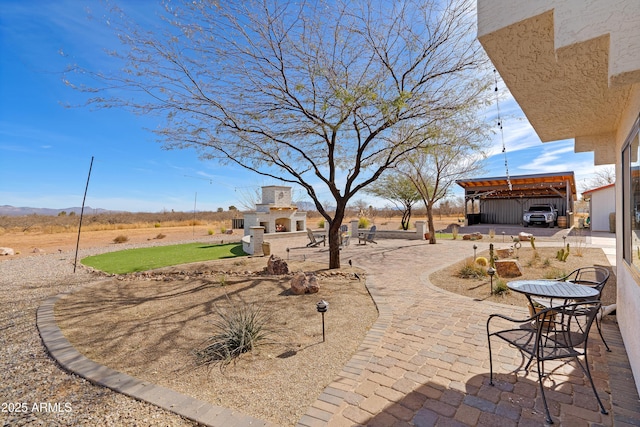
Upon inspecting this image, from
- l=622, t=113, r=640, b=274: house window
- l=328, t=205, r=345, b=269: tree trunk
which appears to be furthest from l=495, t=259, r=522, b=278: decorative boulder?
l=328, t=205, r=345, b=269: tree trunk

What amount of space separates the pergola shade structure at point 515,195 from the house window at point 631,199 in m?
18.2

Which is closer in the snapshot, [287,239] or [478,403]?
[478,403]

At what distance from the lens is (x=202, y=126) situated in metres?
7.29

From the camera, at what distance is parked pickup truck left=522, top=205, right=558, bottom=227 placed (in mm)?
21444

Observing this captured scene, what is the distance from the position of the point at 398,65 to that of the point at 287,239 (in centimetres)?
1349

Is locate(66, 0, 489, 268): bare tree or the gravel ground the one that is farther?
locate(66, 0, 489, 268): bare tree

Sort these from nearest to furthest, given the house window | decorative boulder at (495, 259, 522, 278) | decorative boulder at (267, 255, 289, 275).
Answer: the house window → decorative boulder at (495, 259, 522, 278) → decorative boulder at (267, 255, 289, 275)

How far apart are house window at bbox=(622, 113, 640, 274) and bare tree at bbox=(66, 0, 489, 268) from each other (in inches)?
149

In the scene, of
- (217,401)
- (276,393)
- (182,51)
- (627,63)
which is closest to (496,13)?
(627,63)

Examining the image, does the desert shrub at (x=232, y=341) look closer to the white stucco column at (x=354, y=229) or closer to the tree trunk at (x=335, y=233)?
the tree trunk at (x=335, y=233)

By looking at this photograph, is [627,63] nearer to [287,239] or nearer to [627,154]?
[627,154]

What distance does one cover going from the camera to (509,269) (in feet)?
23.9

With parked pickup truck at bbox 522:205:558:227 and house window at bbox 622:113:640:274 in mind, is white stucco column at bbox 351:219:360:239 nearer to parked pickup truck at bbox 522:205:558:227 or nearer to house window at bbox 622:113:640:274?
parked pickup truck at bbox 522:205:558:227

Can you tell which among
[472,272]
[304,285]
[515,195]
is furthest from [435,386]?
[515,195]
